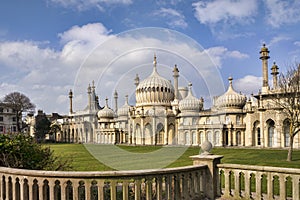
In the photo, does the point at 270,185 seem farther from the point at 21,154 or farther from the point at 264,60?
the point at 264,60

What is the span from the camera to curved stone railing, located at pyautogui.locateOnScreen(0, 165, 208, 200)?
255 inches

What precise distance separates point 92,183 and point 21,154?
130 inches

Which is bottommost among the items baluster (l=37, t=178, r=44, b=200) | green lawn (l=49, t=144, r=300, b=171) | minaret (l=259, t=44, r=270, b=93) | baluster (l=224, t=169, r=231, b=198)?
green lawn (l=49, t=144, r=300, b=171)

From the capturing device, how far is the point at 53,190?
6.61 m

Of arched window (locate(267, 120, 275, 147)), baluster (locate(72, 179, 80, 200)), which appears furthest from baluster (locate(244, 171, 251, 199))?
arched window (locate(267, 120, 275, 147))

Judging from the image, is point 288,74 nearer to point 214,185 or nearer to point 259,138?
point 259,138

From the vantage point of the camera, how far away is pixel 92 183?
6953 millimetres

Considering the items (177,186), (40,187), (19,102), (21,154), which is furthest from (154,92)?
(40,187)

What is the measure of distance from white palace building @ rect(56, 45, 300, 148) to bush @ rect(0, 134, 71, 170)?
25.0m

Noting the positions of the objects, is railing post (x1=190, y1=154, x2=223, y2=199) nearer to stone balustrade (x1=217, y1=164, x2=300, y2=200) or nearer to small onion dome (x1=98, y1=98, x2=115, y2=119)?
stone balustrade (x1=217, y1=164, x2=300, y2=200)

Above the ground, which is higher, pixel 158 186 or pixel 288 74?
pixel 288 74

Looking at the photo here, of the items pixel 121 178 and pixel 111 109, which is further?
pixel 111 109

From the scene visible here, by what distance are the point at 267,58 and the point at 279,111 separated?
31.1 ft

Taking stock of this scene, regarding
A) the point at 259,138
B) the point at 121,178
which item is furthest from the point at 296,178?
the point at 259,138
